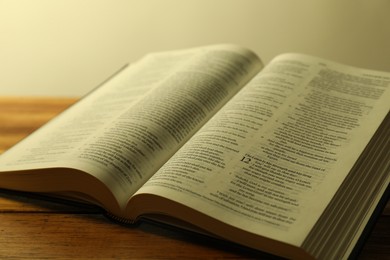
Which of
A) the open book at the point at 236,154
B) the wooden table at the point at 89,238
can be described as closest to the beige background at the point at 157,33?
the open book at the point at 236,154

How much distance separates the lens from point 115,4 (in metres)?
1.57

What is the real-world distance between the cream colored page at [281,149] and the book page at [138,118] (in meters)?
0.04

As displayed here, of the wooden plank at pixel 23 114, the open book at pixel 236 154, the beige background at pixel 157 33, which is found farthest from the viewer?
the beige background at pixel 157 33

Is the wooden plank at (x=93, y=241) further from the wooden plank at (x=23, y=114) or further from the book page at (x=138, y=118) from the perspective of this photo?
the wooden plank at (x=23, y=114)

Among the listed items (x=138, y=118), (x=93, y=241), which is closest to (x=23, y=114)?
(x=138, y=118)

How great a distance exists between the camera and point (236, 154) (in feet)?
2.53

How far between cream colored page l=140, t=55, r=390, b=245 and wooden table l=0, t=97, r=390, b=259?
48 mm

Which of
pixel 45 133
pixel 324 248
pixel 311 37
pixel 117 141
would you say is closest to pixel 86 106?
pixel 45 133

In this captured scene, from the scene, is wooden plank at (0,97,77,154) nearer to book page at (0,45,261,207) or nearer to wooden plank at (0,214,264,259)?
book page at (0,45,261,207)

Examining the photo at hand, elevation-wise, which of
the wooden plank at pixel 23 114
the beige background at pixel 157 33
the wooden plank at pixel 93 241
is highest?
the beige background at pixel 157 33

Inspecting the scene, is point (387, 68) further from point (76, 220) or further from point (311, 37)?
point (76, 220)

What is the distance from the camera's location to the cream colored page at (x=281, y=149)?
69cm

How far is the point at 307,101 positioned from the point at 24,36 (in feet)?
2.85

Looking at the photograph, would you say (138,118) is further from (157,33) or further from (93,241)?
(157,33)
